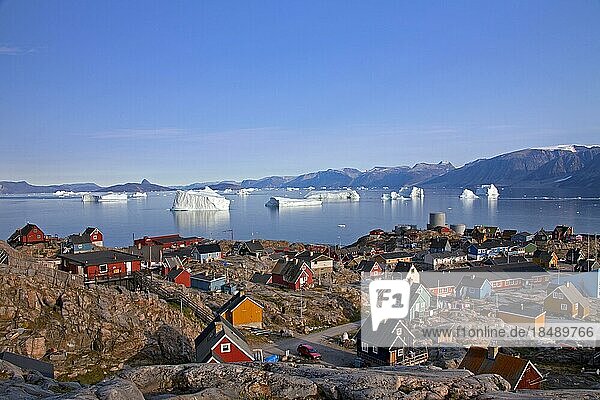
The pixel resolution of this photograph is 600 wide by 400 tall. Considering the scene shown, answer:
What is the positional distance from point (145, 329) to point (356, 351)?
7919 mm

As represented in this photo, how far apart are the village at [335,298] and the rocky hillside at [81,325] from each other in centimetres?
66

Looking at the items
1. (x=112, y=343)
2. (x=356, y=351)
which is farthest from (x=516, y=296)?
(x=112, y=343)

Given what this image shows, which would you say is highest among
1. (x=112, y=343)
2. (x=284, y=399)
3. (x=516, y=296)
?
(x=284, y=399)

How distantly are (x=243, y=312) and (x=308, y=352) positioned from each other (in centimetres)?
454

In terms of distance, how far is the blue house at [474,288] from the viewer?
2922cm

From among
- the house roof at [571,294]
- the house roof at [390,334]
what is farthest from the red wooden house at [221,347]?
the house roof at [571,294]

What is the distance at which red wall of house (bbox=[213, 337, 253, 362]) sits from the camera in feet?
47.0

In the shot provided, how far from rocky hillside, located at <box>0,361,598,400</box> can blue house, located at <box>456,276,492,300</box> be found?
83.7 feet

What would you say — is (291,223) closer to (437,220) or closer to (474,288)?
(437,220)

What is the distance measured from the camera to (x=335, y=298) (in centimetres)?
2641

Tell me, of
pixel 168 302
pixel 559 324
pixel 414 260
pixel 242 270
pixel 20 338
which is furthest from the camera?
pixel 414 260

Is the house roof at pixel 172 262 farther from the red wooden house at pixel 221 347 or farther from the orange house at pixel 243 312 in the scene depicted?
the red wooden house at pixel 221 347

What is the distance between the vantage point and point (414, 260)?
41.6m

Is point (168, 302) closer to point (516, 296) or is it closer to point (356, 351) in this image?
point (356, 351)
